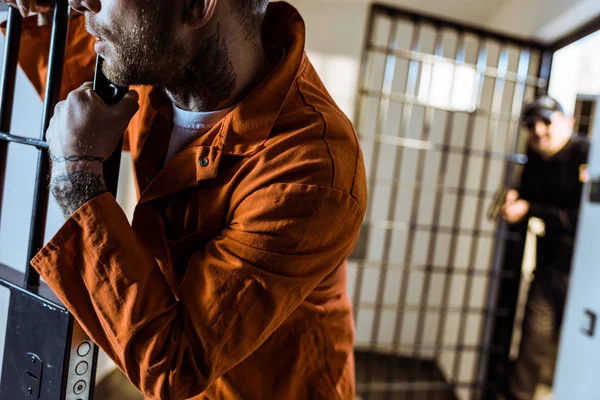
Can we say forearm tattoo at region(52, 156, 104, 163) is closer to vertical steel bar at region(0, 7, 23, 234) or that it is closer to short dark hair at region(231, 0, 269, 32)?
vertical steel bar at region(0, 7, 23, 234)

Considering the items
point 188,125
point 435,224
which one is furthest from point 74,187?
point 435,224

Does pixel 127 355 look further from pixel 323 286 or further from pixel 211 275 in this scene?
pixel 323 286

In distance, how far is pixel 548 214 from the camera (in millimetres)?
2553

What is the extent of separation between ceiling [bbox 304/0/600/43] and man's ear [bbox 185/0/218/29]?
219cm

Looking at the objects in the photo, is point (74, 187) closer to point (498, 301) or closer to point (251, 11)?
point (251, 11)

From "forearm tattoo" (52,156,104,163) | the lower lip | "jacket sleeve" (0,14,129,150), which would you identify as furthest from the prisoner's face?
"jacket sleeve" (0,14,129,150)

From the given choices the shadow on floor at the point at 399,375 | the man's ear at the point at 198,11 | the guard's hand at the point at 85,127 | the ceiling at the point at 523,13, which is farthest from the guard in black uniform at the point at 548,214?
the guard's hand at the point at 85,127

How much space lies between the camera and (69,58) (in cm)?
98

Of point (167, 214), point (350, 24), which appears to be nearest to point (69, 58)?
point (167, 214)

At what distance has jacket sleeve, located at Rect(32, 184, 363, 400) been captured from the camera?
0.64 metres

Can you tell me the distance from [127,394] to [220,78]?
2.21m

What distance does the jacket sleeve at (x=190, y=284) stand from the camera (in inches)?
25.0

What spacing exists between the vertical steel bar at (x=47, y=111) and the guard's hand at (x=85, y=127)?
47 millimetres

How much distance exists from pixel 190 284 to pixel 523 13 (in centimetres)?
304
